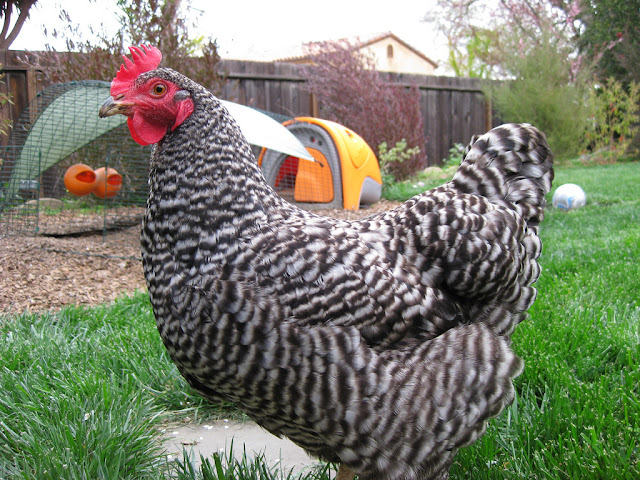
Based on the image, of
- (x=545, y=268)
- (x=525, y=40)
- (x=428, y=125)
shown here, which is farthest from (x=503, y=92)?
(x=545, y=268)

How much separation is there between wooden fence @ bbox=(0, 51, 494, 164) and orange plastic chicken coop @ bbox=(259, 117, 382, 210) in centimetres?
140

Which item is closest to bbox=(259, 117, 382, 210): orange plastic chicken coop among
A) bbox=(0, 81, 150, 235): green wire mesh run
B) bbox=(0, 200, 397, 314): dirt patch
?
bbox=(0, 81, 150, 235): green wire mesh run

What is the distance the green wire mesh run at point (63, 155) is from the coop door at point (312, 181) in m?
2.35

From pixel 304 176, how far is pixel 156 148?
6.03 m

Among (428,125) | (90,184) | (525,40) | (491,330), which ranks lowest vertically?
(491,330)

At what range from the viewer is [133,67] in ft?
6.86

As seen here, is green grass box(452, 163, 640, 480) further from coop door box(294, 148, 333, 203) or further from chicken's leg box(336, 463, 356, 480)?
coop door box(294, 148, 333, 203)

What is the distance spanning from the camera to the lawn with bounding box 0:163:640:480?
6.53 ft

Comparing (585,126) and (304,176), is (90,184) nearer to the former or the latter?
(304,176)

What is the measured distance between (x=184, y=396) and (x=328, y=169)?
5.44m

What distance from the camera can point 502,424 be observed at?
7.79 feet

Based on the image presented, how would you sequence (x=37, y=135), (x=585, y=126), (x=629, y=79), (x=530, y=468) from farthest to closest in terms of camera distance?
(x=629, y=79), (x=585, y=126), (x=37, y=135), (x=530, y=468)

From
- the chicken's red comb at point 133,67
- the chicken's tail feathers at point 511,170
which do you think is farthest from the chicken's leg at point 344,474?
the chicken's red comb at point 133,67

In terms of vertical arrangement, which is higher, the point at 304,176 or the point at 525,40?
the point at 525,40
